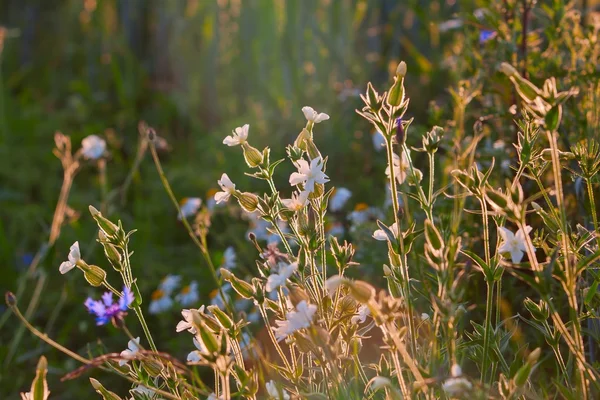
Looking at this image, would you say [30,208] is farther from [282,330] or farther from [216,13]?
[282,330]

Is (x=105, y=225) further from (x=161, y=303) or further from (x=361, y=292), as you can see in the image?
(x=161, y=303)

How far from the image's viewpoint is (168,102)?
4.16m

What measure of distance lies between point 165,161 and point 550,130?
3.14 m

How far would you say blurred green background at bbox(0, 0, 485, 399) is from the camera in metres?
2.66

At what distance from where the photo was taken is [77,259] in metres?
1.17

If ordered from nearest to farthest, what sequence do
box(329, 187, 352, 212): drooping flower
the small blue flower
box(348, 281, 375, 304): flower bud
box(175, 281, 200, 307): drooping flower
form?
box(348, 281, 375, 304): flower bud
the small blue flower
box(175, 281, 200, 307): drooping flower
box(329, 187, 352, 212): drooping flower

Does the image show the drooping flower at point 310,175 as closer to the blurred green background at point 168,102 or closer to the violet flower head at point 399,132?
the violet flower head at point 399,132

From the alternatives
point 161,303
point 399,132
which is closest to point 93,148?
point 161,303

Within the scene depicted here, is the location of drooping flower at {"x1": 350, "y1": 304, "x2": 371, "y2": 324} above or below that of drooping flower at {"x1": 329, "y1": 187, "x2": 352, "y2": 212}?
above

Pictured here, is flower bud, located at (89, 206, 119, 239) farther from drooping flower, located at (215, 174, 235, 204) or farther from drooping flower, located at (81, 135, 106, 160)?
drooping flower, located at (81, 135, 106, 160)

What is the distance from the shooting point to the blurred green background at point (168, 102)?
266 centimetres

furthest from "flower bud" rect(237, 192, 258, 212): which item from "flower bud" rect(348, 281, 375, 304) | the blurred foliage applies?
the blurred foliage

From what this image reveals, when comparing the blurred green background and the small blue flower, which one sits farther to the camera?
the blurred green background

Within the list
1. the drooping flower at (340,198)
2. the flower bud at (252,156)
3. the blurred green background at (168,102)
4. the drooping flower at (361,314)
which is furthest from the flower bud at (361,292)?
the drooping flower at (340,198)
